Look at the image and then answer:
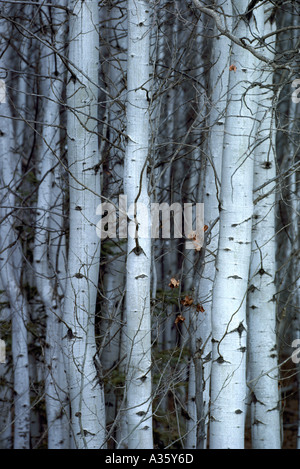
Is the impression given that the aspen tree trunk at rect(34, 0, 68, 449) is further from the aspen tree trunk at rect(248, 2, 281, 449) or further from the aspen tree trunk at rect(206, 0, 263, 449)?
the aspen tree trunk at rect(206, 0, 263, 449)

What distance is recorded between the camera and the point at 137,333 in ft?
11.7

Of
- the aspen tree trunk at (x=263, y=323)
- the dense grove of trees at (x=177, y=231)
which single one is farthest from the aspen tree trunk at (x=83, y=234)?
the aspen tree trunk at (x=263, y=323)

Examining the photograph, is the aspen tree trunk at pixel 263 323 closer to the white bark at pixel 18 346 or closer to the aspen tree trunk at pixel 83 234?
the aspen tree trunk at pixel 83 234

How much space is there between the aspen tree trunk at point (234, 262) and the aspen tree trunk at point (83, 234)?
0.99 m

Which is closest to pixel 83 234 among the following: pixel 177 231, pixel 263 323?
pixel 177 231

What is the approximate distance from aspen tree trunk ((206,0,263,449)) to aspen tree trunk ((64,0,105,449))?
3.25 feet

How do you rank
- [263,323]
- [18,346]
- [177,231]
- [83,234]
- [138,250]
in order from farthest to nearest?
[18,346] → [177,231] → [263,323] → [83,234] → [138,250]

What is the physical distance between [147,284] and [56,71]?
2889 millimetres

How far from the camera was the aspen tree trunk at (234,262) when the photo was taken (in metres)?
3.40

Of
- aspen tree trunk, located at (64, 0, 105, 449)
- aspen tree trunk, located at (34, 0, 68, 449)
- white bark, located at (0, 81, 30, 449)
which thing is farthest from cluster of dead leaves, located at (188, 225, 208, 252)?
white bark, located at (0, 81, 30, 449)

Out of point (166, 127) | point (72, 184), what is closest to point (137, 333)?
point (72, 184)

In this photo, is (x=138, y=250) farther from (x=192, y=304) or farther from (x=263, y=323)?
(x=263, y=323)

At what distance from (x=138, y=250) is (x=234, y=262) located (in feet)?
2.13

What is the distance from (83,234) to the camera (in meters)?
4.01
